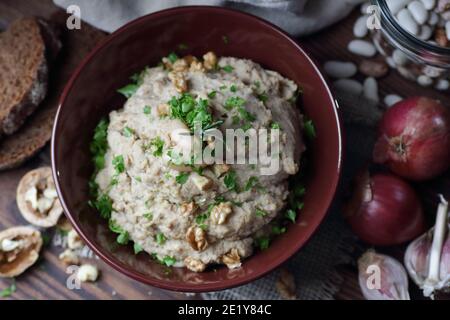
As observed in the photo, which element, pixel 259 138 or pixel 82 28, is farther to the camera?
pixel 82 28

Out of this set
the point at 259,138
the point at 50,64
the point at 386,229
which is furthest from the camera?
the point at 50,64

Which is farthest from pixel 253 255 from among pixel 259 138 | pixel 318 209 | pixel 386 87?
pixel 386 87

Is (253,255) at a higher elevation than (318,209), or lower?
lower

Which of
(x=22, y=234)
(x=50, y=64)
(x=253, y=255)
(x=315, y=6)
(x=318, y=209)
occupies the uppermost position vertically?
(x=315, y=6)

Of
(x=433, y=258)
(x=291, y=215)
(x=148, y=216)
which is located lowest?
(x=433, y=258)

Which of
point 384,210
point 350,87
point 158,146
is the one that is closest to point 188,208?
point 158,146

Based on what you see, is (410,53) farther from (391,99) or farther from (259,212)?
(259,212)

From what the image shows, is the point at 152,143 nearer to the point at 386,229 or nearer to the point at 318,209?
the point at 318,209
